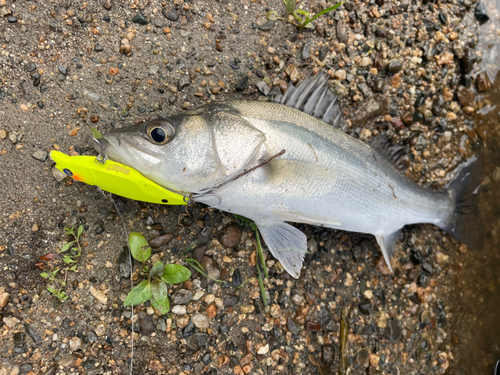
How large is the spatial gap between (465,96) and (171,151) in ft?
11.0

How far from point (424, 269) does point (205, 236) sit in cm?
229

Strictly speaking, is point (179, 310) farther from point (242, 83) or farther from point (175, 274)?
point (242, 83)

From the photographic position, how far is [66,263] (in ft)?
8.58

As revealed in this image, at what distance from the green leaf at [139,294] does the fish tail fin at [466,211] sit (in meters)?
2.90

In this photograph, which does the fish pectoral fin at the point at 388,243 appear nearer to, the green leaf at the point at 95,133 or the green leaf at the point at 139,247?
the green leaf at the point at 139,247

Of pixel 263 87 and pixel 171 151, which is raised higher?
pixel 263 87

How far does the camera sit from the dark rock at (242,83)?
3.07m

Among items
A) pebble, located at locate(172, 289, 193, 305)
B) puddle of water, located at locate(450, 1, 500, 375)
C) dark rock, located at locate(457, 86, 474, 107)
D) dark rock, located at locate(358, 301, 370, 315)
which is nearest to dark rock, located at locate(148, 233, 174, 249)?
pebble, located at locate(172, 289, 193, 305)

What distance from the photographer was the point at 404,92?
3.48m

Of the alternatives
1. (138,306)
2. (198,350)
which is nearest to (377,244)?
(198,350)

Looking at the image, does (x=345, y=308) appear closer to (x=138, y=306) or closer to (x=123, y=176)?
(x=138, y=306)

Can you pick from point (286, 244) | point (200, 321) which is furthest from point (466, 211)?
point (200, 321)

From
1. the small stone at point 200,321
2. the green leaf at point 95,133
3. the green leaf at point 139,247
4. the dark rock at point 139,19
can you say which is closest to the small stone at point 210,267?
the small stone at point 200,321

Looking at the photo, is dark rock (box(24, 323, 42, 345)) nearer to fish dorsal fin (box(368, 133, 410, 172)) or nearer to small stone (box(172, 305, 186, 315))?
small stone (box(172, 305, 186, 315))
